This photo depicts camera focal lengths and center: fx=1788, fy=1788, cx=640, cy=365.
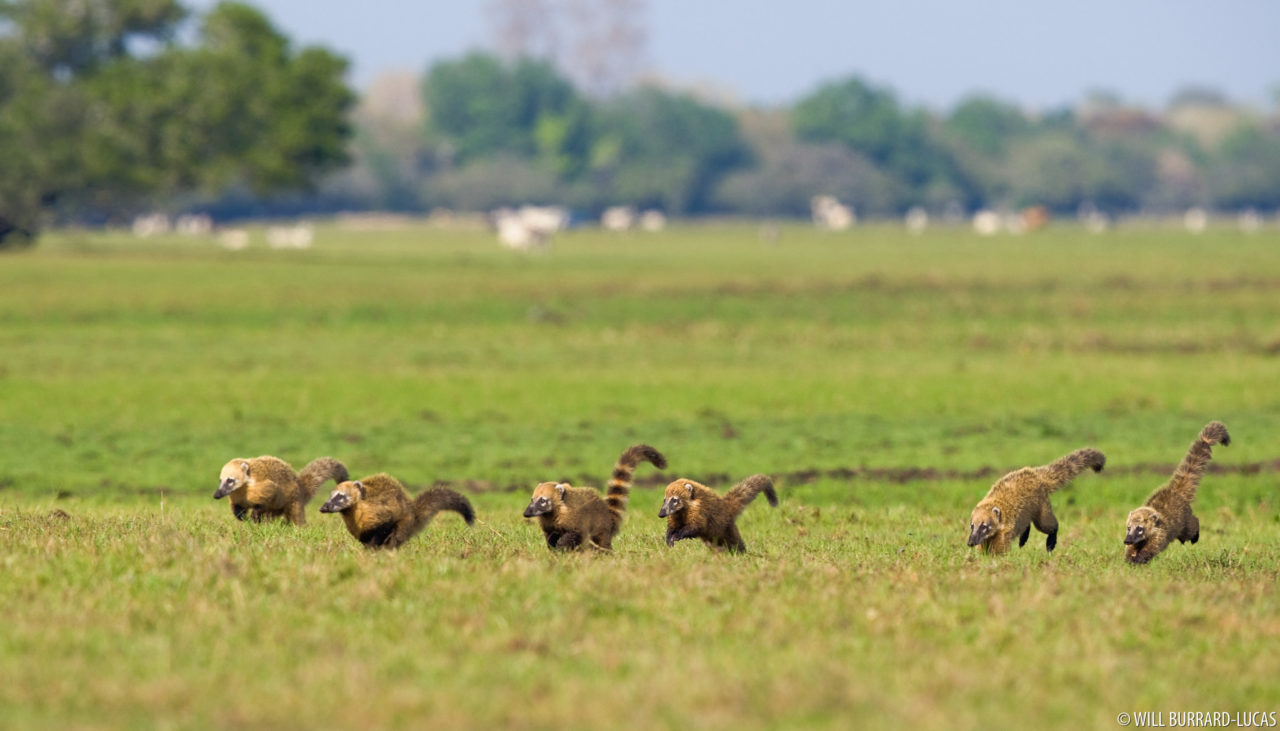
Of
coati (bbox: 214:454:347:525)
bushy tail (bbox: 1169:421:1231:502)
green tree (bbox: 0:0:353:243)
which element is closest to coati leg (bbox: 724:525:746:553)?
coati (bbox: 214:454:347:525)

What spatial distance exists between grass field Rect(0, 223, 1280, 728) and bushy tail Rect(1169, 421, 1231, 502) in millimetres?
900

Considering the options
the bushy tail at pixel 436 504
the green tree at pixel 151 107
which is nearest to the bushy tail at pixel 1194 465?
the bushy tail at pixel 436 504

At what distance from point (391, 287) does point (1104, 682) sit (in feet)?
176

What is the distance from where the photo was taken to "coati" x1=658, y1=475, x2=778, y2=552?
14.9 meters

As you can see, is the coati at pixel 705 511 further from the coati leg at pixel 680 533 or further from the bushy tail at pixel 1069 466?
the bushy tail at pixel 1069 466

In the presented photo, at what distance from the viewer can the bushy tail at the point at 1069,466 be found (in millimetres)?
16312

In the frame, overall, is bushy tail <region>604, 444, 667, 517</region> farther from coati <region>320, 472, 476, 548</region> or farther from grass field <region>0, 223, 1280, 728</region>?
coati <region>320, 472, 476, 548</region>

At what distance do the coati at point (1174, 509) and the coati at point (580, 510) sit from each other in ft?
13.9

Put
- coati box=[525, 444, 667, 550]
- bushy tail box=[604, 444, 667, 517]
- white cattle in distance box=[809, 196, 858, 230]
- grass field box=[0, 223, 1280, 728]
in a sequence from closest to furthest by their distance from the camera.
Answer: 1. grass field box=[0, 223, 1280, 728]
2. coati box=[525, 444, 667, 550]
3. bushy tail box=[604, 444, 667, 517]
4. white cattle in distance box=[809, 196, 858, 230]

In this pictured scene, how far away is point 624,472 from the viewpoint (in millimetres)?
15367

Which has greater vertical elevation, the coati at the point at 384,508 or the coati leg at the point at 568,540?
the coati at the point at 384,508

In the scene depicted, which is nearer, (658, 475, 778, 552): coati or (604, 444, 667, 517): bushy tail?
(658, 475, 778, 552): coati

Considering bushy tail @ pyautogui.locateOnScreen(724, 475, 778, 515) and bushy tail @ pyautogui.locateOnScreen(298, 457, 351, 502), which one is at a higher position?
bushy tail @ pyautogui.locateOnScreen(724, 475, 778, 515)

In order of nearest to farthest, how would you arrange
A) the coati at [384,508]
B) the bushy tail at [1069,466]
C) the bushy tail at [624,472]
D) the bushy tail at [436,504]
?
1. the coati at [384,508]
2. the bushy tail at [436,504]
3. the bushy tail at [624,472]
4. the bushy tail at [1069,466]
